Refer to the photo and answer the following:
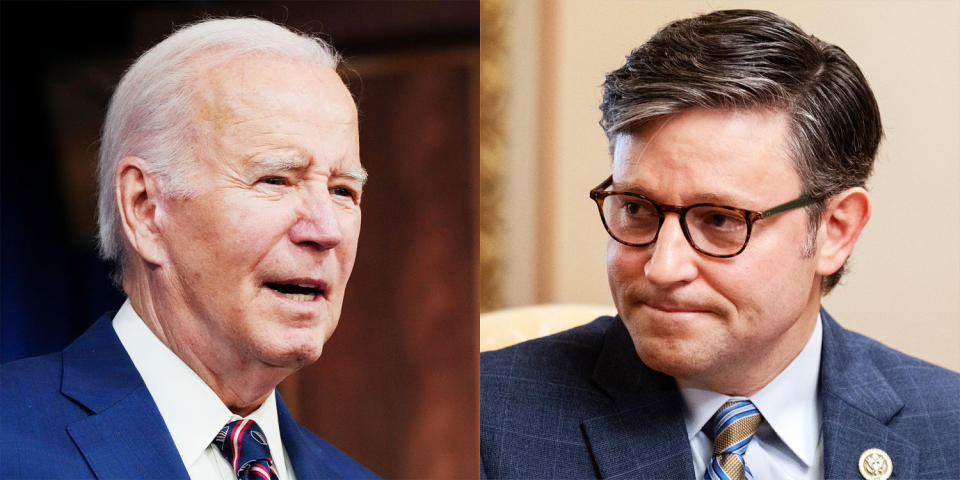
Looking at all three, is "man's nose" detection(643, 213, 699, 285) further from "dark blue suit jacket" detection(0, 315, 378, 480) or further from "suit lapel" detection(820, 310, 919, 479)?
"dark blue suit jacket" detection(0, 315, 378, 480)

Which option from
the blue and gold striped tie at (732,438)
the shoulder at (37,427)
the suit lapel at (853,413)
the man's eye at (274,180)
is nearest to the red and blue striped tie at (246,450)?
the shoulder at (37,427)

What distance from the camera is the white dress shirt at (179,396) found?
2.89 ft

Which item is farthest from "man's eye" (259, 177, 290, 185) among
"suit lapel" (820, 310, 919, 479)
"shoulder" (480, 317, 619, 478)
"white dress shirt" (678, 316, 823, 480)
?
"suit lapel" (820, 310, 919, 479)

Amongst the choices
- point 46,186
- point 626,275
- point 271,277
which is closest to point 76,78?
point 46,186

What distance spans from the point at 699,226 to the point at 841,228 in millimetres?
280

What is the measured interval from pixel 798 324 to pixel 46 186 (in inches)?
40.7

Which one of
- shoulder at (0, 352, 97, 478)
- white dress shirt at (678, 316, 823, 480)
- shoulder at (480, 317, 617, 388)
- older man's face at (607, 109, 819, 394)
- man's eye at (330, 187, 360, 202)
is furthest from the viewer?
shoulder at (480, 317, 617, 388)

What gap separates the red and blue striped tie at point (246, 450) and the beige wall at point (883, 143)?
2.17 feet

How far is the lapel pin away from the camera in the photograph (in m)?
1.23

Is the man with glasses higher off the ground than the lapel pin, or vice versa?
the man with glasses

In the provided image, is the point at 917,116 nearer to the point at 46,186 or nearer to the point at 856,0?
the point at 856,0

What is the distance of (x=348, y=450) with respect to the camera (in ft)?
3.44

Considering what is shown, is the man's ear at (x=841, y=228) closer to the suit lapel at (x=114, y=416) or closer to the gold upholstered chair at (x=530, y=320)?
the gold upholstered chair at (x=530, y=320)

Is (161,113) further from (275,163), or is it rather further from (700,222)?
(700,222)
